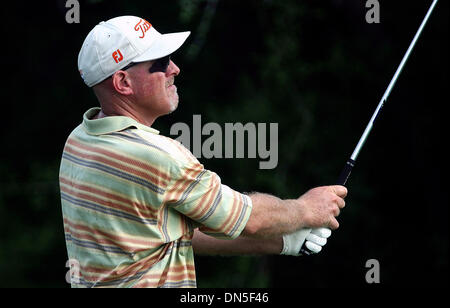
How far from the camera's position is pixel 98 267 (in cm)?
247

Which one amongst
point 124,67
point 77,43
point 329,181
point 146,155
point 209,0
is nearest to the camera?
point 146,155

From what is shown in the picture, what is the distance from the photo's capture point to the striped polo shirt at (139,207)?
2396 mm

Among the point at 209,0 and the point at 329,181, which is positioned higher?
the point at 209,0

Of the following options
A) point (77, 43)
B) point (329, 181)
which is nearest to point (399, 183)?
point (329, 181)

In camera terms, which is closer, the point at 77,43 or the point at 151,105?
the point at 151,105

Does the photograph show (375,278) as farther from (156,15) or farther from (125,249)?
(125,249)

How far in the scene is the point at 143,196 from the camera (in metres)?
2.40

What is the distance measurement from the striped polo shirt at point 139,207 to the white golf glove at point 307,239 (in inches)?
9.8

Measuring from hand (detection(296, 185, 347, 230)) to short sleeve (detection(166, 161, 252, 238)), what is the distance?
22 centimetres

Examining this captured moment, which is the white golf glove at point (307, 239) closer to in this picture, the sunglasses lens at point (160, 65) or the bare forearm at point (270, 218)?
the bare forearm at point (270, 218)

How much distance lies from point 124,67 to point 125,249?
59 centimetres

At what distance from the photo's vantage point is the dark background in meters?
5.53

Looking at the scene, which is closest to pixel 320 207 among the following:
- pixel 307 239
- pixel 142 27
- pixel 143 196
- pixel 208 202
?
pixel 307 239

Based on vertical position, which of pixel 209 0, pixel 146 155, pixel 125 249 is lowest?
pixel 125 249
